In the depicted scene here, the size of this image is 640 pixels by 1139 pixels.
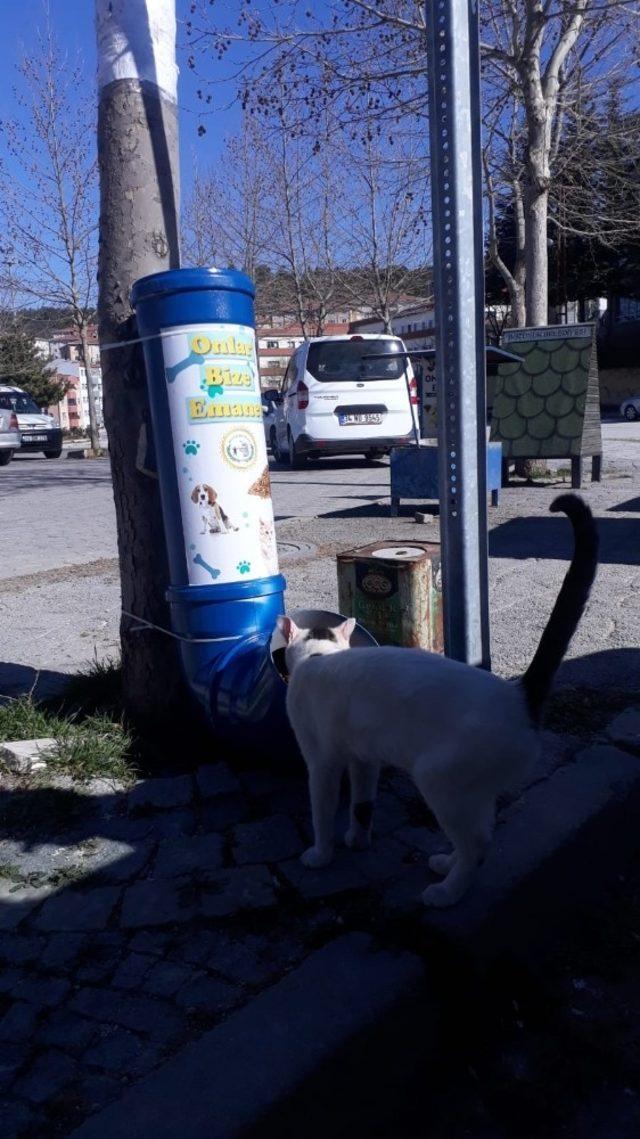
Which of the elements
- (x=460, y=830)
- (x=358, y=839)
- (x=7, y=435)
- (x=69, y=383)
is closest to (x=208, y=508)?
(x=358, y=839)

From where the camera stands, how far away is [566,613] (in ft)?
7.55

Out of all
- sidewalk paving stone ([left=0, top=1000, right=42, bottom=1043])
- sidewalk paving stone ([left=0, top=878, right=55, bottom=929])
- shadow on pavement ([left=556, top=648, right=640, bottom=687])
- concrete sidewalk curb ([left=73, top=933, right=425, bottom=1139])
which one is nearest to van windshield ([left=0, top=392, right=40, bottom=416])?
shadow on pavement ([left=556, top=648, right=640, bottom=687])

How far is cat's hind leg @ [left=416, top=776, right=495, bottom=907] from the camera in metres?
2.25

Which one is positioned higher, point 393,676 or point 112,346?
point 112,346

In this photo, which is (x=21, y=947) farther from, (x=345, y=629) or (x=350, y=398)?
(x=350, y=398)

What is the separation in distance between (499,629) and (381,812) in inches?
80.9

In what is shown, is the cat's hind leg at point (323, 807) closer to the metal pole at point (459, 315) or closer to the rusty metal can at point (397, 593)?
the metal pole at point (459, 315)

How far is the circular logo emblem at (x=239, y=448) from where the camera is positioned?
3.34 meters

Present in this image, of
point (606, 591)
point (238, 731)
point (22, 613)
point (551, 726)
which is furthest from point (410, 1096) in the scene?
point (22, 613)

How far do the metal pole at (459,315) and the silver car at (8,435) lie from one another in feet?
67.4

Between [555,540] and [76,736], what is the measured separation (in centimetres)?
492

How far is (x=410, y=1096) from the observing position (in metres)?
2.04

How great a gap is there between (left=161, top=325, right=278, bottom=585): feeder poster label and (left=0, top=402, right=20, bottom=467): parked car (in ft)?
65.6

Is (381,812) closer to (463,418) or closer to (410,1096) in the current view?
(410,1096)
